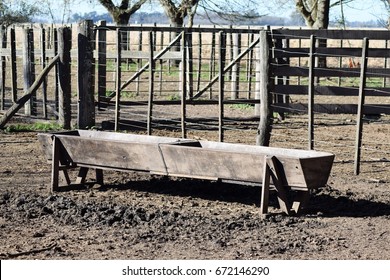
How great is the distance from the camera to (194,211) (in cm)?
906

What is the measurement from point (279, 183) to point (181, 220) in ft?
3.30

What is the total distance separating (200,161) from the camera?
9.12 metres

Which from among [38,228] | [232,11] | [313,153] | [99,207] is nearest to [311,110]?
[313,153]

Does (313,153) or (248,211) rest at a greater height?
(313,153)

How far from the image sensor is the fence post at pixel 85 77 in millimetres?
15219

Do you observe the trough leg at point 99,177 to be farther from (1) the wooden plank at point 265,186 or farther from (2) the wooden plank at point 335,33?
(2) the wooden plank at point 335,33

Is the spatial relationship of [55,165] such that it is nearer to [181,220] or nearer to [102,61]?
[181,220]

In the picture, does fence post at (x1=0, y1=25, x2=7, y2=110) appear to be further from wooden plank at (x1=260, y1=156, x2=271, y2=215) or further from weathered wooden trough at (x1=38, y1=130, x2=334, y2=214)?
wooden plank at (x1=260, y1=156, x2=271, y2=215)

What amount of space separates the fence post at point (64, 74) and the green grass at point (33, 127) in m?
0.25

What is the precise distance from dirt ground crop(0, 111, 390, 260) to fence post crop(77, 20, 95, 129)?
12.0ft
